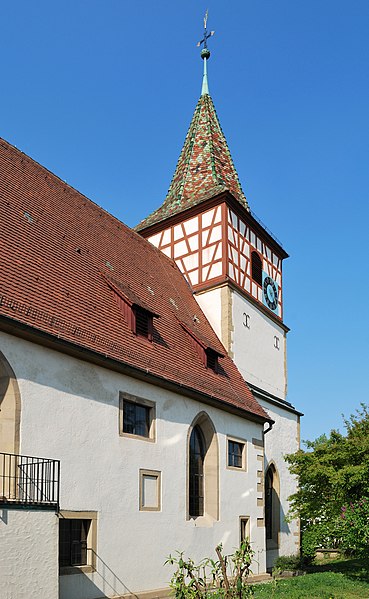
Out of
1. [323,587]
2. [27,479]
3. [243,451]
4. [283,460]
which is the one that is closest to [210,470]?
[243,451]

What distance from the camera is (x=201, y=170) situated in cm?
2548

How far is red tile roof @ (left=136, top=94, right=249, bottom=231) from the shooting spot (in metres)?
24.1

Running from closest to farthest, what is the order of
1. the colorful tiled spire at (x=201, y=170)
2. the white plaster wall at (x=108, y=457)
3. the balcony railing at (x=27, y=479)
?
1. the balcony railing at (x=27, y=479)
2. the white plaster wall at (x=108, y=457)
3. the colorful tiled spire at (x=201, y=170)

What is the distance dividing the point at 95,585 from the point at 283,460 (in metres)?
11.6

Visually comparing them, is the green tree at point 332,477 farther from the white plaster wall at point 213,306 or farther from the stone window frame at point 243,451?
the white plaster wall at point 213,306

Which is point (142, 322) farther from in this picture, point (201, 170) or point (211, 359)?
point (201, 170)

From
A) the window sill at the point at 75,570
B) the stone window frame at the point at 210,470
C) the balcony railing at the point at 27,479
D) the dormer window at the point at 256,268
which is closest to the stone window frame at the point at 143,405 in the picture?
the stone window frame at the point at 210,470

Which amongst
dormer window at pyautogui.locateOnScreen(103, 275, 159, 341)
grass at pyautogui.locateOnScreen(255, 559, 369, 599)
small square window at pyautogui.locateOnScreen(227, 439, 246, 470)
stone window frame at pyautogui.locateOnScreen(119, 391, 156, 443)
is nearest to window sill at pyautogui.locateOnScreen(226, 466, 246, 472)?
small square window at pyautogui.locateOnScreen(227, 439, 246, 470)

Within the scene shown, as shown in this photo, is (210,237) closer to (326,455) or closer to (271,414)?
(271,414)

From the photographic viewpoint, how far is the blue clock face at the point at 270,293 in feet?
79.0

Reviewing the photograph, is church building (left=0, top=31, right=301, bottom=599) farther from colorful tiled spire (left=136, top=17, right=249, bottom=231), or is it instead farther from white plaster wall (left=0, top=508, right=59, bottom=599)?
colorful tiled spire (left=136, top=17, right=249, bottom=231)

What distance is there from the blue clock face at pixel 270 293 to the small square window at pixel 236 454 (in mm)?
7556

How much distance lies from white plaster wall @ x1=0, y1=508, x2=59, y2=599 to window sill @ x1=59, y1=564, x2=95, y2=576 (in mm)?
1686

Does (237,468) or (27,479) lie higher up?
(27,479)
